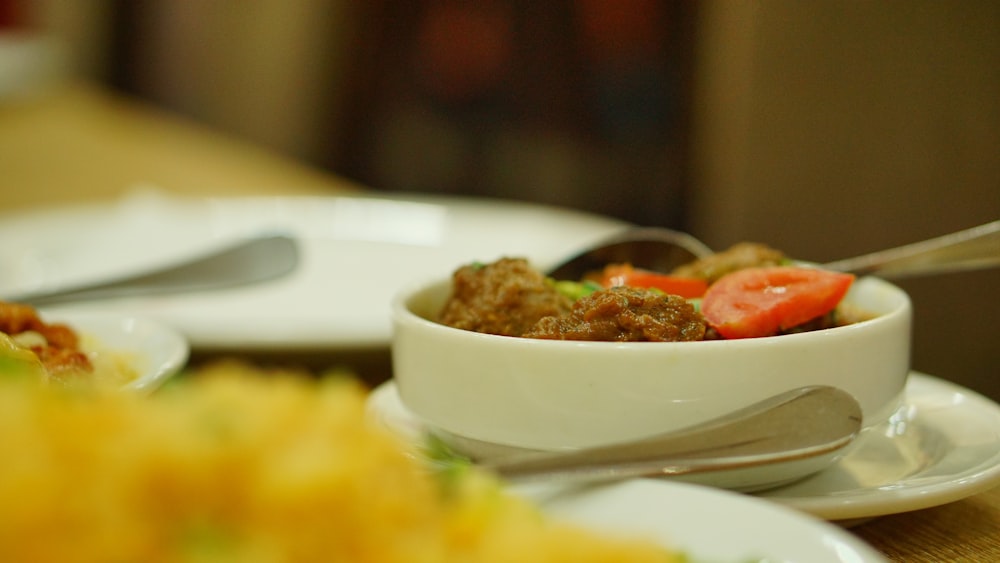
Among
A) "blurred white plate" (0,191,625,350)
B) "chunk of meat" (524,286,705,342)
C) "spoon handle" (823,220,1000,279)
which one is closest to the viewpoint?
"chunk of meat" (524,286,705,342)

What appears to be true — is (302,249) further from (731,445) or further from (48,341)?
(731,445)

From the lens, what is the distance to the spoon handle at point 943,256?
3.38 ft

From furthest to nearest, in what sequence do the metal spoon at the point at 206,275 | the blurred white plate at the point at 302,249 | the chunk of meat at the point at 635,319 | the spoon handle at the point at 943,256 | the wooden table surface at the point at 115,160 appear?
the wooden table surface at the point at 115,160 → the metal spoon at the point at 206,275 → the blurred white plate at the point at 302,249 → the spoon handle at the point at 943,256 → the chunk of meat at the point at 635,319

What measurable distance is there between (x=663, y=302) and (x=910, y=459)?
1.04 ft

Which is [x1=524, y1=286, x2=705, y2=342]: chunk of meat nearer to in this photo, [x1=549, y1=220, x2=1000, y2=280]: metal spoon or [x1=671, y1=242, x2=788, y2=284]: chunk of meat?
[x1=671, y1=242, x2=788, y2=284]: chunk of meat

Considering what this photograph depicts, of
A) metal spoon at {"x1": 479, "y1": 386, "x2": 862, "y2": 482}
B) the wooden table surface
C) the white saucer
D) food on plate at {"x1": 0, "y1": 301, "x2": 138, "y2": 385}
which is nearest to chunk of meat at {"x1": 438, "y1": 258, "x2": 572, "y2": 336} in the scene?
the white saucer

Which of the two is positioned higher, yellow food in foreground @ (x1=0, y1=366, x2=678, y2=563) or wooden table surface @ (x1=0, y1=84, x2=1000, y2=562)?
yellow food in foreground @ (x1=0, y1=366, x2=678, y2=563)

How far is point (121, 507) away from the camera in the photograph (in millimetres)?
492

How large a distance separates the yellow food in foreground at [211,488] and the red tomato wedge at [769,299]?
421 millimetres

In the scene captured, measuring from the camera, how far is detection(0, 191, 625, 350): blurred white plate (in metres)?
1.45

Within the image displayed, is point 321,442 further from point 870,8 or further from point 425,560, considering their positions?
point 870,8

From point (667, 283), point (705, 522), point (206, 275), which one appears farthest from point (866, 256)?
point (206, 275)

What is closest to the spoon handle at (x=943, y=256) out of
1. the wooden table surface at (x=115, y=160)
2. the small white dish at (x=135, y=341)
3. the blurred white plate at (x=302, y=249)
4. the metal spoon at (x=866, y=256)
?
the metal spoon at (x=866, y=256)

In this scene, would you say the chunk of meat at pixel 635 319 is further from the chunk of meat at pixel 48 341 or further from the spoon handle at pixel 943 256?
the chunk of meat at pixel 48 341
